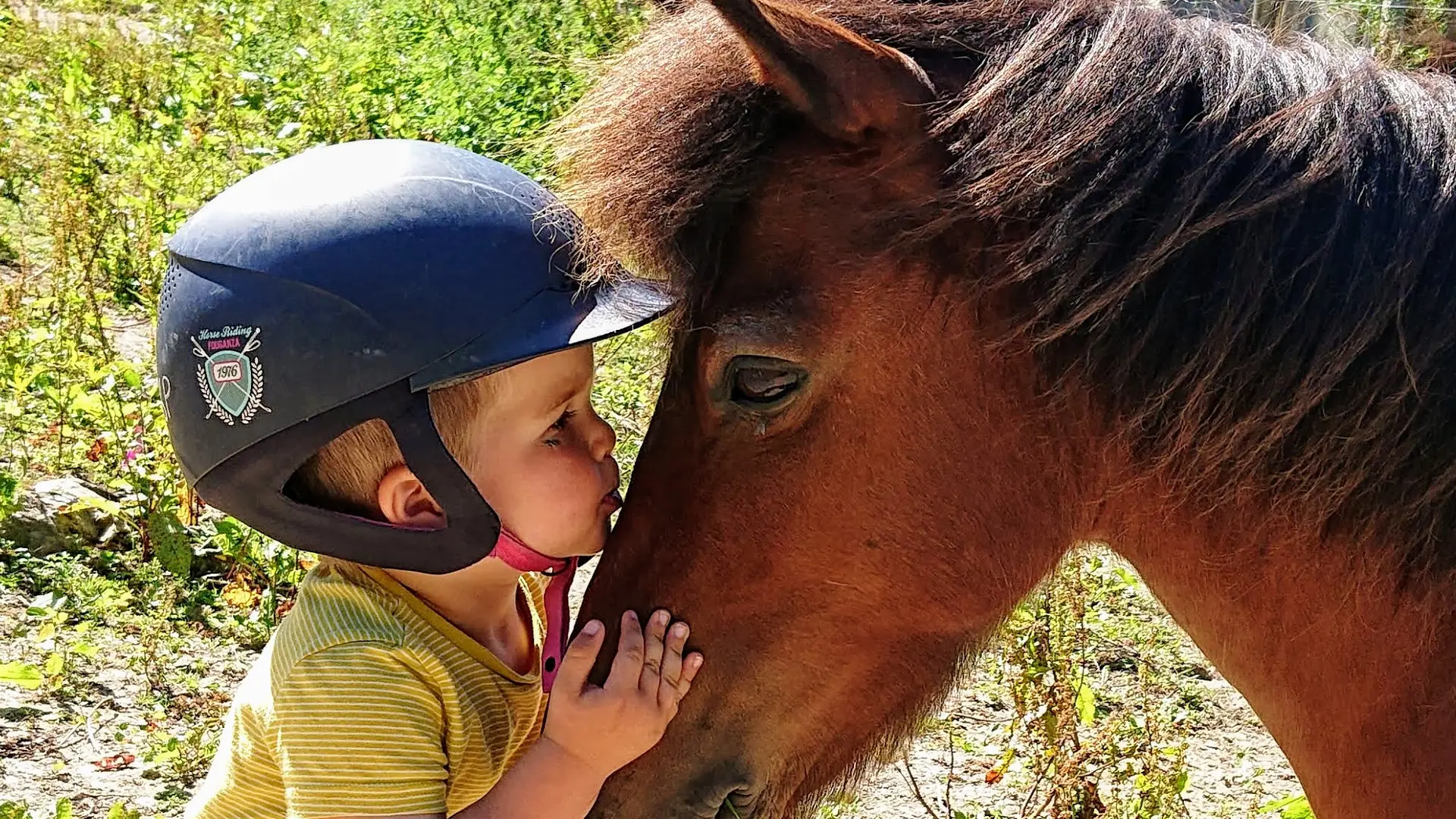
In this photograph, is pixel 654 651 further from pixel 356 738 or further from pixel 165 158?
pixel 165 158

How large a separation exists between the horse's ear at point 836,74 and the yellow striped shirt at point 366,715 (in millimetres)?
917

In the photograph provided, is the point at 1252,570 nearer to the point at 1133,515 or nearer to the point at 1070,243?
the point at 1133,515

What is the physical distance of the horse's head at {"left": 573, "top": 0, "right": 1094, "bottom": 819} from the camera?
1743mm

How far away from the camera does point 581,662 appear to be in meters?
1.89

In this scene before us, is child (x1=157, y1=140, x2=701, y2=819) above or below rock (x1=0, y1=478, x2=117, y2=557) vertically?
→ above

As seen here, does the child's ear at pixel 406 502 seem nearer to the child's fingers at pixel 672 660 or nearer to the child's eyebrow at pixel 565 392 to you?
the child's eyebrow at pixel 565 392

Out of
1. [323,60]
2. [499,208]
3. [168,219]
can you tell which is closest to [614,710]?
[499,208]

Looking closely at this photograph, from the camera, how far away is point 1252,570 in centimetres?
184

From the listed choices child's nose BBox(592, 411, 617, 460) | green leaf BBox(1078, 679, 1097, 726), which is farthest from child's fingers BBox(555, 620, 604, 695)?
green leaf BBox(1078, 679, 1097, 726)

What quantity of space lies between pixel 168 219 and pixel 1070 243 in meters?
4.98

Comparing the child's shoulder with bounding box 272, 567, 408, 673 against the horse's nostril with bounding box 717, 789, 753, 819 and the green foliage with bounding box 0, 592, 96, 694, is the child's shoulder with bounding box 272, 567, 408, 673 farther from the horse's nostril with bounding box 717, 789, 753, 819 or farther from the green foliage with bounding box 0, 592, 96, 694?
the green foliage with bounding box 0, 592, 96, 694

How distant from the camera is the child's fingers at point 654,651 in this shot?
189 cm

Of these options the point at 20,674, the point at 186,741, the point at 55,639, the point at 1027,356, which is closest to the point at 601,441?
the point at 1027,356

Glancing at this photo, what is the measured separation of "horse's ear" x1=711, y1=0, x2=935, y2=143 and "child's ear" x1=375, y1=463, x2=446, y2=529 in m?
0.74
